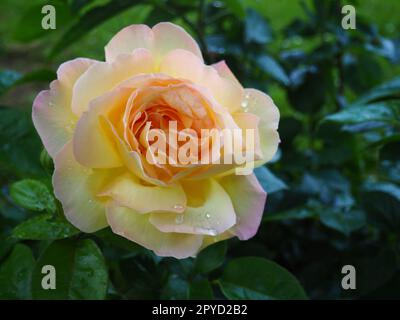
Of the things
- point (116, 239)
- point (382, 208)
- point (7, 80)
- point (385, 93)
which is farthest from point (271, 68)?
point (116, 239)

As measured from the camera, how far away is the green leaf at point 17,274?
722mm

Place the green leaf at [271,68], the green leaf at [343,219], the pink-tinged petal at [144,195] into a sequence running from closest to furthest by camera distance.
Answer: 1. the pink-tinged petal at [144,195]
2. the green leaf at [343,219]
3. the green leaf at [271,68]

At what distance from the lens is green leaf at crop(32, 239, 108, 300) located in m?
0.64

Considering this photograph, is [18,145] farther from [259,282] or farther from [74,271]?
[259,282]

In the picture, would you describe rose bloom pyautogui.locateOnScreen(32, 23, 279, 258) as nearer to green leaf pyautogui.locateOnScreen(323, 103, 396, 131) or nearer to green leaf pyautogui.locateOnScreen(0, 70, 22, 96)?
green leaf pyautogui.locateOnScreen(323, 103, 396, 131)

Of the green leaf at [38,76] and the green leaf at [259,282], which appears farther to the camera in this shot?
the green leaf at [38,76]

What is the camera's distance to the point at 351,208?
0.97 metres

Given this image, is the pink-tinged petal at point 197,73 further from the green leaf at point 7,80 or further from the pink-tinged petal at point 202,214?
the green leaf at point 7,80

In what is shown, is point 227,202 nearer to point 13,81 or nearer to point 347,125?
point 347,125

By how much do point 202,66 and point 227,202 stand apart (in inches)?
5.5

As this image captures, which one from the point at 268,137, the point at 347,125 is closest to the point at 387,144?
the point at 347,125

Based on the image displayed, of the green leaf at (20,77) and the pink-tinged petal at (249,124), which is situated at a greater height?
the pink-tinged petal at (249,124)

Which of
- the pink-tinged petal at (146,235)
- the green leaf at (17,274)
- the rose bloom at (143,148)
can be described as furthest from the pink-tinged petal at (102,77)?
the green leaf at (17,274)

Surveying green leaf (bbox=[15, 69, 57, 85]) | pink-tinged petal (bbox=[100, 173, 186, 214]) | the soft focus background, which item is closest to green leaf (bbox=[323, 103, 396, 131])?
the soft focus background
